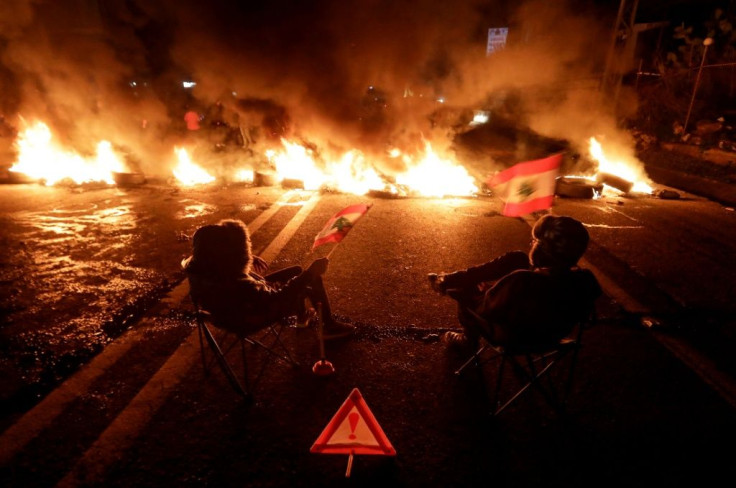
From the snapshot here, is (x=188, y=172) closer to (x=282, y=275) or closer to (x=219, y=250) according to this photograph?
(x=282, y=275)

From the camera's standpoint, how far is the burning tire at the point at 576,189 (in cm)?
977

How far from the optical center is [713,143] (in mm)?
11688

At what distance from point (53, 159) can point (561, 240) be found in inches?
529

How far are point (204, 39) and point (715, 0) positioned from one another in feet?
61.0

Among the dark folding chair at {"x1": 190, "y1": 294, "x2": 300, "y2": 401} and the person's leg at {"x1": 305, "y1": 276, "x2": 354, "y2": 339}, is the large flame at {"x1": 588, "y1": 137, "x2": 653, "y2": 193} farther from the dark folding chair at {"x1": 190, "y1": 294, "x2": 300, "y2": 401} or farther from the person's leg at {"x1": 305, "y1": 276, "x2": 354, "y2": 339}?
the dark folding chair at {"x1": 190, "y1": 294, "x2": 300, "y2": 401}

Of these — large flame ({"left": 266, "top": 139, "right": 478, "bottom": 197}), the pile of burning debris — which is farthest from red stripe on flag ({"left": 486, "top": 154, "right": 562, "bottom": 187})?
large flame ({"left": 266, "top": 139, "right": 478, "bottom": 197})

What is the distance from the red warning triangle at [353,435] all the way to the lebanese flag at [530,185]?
7.12 feet

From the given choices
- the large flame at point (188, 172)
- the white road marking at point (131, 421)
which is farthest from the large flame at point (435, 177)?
the white road marking at point (131, 421)

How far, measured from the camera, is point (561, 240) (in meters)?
2.52

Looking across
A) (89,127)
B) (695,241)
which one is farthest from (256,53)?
(695,241)

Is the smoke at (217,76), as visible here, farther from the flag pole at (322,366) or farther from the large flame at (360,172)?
the flag pole at (322,366)

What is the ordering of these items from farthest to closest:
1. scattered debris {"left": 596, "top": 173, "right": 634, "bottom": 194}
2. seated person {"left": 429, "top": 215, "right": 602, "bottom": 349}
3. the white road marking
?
scattered debris {"left": 596, "top": 173, "right": 634, "bottom": 194}, seated person {"left": 429, "top": 215, "right": 602, "bottom": 349}, the white road marking

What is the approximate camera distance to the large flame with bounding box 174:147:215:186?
11.0 meters

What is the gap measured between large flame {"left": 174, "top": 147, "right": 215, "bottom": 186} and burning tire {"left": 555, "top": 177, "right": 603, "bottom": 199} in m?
8.86
